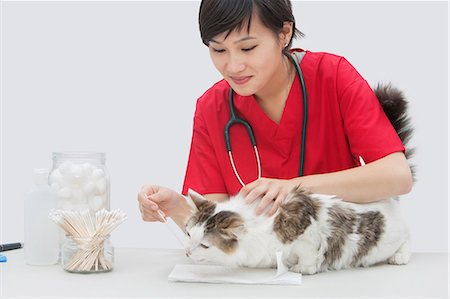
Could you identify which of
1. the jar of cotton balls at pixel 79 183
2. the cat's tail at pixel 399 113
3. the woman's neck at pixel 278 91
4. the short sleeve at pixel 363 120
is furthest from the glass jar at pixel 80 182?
the cat's tail at pixel 399 113

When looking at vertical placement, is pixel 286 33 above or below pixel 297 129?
above

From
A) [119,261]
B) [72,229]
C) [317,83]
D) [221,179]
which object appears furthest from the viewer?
[221,179]

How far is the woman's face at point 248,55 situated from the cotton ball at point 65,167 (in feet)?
1.42

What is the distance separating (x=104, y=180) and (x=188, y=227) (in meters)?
0.34

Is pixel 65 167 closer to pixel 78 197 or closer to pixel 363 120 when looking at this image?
pixel 78 197

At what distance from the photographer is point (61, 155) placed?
1.57 meters

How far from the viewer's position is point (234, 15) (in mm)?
1445

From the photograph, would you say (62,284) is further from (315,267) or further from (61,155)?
(315,267)

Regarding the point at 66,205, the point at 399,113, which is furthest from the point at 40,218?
the point at 399,113

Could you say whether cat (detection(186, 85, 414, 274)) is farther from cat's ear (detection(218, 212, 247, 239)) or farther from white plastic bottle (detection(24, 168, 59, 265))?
white plastic bottle (detection(24, 168, 59, 265))

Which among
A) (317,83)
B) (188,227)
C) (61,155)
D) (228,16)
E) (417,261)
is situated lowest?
(417,261)

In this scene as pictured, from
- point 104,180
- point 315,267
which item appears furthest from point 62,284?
point 315,267

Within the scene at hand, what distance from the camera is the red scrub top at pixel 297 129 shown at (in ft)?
5.23

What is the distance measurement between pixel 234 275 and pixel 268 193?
0.60ft
